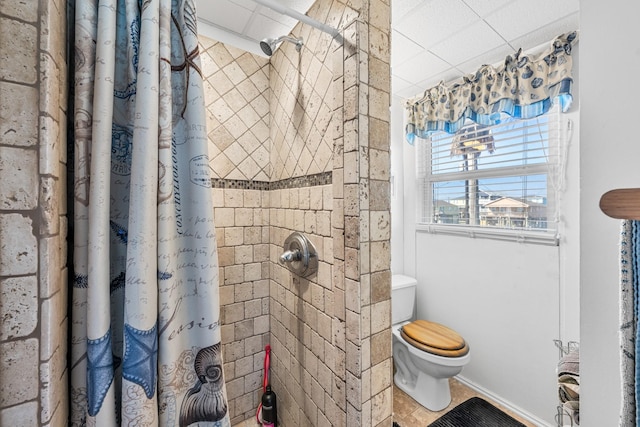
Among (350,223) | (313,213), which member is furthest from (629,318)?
(313,213)

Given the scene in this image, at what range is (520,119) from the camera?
1.66m

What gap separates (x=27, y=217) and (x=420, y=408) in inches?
86.5

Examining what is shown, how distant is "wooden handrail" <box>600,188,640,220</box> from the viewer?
1.37ft

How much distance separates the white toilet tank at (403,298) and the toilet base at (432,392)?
426 millimetres

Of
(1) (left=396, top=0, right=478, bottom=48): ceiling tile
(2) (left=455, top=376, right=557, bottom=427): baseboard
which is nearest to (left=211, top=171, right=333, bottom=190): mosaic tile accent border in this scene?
(1) (left=396, top=0, right=478, bottom=48): ceiling tile

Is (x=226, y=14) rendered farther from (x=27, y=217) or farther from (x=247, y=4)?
(x=27, y=217)

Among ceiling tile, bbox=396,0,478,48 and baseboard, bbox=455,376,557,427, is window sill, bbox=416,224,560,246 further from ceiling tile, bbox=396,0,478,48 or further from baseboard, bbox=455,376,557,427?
ceiling tile, bbox=396,0,478,48

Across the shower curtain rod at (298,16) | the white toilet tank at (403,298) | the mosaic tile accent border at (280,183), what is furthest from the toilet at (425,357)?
the shower curtain rod at (298,16)

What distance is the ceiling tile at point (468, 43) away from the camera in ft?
4.72

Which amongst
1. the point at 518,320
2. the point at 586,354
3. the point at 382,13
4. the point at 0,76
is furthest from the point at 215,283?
the point at 518,320

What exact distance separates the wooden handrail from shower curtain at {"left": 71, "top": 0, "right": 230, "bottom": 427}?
784 mm

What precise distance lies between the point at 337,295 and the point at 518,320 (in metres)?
1.42

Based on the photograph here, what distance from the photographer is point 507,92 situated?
63.8 inches

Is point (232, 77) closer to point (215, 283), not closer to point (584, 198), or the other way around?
point (215, 283)
